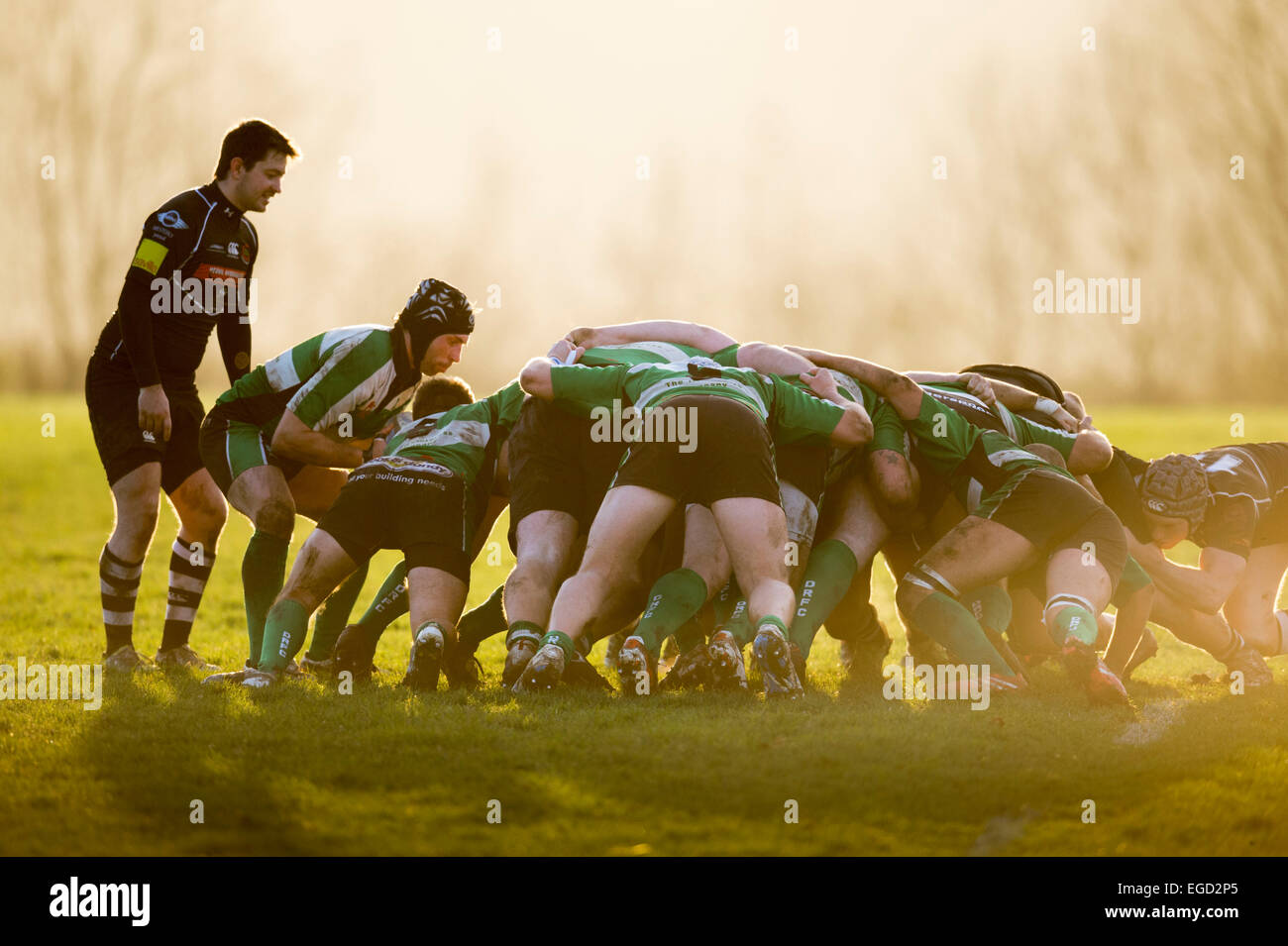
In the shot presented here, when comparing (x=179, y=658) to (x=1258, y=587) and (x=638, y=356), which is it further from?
(x=1258, y=587)

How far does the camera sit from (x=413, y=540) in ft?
21.2

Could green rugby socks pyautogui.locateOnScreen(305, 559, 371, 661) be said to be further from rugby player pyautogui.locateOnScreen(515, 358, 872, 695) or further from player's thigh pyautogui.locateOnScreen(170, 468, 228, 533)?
rugby player pyautogui.locateOnScreen(515, 358, 872, 695)

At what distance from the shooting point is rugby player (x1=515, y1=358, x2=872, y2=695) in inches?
228

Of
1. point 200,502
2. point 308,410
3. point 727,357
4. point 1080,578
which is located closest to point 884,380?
point 727,357

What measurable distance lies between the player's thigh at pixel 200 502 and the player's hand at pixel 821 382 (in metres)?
3.41

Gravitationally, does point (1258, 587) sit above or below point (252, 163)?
below

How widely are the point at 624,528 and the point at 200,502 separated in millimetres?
2883

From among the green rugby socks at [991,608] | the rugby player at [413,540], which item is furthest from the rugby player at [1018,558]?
the rugby player at [413,540]

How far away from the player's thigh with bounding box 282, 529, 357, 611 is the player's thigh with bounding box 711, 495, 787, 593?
1921 millimetres

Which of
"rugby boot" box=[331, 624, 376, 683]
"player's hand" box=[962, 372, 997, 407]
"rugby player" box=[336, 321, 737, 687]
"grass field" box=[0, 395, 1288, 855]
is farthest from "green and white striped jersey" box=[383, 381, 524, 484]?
"player's hand" box=[962, 372, 997, 407]

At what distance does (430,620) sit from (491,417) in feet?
4.71

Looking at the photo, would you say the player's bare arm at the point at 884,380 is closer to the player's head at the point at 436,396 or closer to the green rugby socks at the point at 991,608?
the green rugby socks at the point at 991,608
